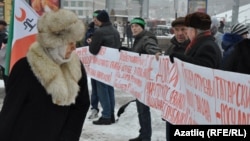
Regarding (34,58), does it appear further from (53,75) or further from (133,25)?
(133,25)

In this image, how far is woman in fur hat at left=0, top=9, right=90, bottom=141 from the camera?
2.91 meters

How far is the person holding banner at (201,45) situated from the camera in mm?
4312

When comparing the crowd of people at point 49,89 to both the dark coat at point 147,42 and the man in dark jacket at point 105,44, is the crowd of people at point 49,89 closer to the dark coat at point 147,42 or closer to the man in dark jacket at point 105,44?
the dark coat at point 147,42

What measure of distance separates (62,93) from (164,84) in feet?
7.94

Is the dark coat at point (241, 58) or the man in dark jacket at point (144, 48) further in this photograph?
the man in dark jacket at point (144, 48)

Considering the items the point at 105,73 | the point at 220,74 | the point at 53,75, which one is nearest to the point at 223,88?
the point at 220,74

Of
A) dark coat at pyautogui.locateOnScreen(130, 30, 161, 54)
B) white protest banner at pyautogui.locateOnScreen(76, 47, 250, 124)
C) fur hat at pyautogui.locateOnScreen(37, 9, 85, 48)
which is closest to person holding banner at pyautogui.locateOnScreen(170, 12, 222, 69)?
white protest banner at pyautogui.locateOnScreen(76, 47, 250, 124)

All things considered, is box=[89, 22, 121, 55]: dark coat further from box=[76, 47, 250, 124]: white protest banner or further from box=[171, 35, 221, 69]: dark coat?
box=[171, 35, 221, 69]: dark coat

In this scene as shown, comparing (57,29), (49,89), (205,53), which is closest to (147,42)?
(205,53)

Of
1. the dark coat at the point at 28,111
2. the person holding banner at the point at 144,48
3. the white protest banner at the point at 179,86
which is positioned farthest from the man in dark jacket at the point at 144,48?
the dark coat at the point at 28,111

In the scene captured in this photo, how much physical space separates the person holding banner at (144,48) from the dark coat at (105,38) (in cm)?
113

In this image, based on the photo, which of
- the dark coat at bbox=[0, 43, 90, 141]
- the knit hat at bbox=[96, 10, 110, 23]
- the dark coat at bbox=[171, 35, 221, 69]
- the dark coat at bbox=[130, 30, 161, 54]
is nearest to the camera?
the dark coat at bbox=[0, 43, 90, 141]

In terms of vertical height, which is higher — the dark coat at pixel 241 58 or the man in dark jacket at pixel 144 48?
the dark coat at pixel 241 58

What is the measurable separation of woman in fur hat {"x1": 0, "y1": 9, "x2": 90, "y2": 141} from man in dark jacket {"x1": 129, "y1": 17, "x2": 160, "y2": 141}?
274 cm
